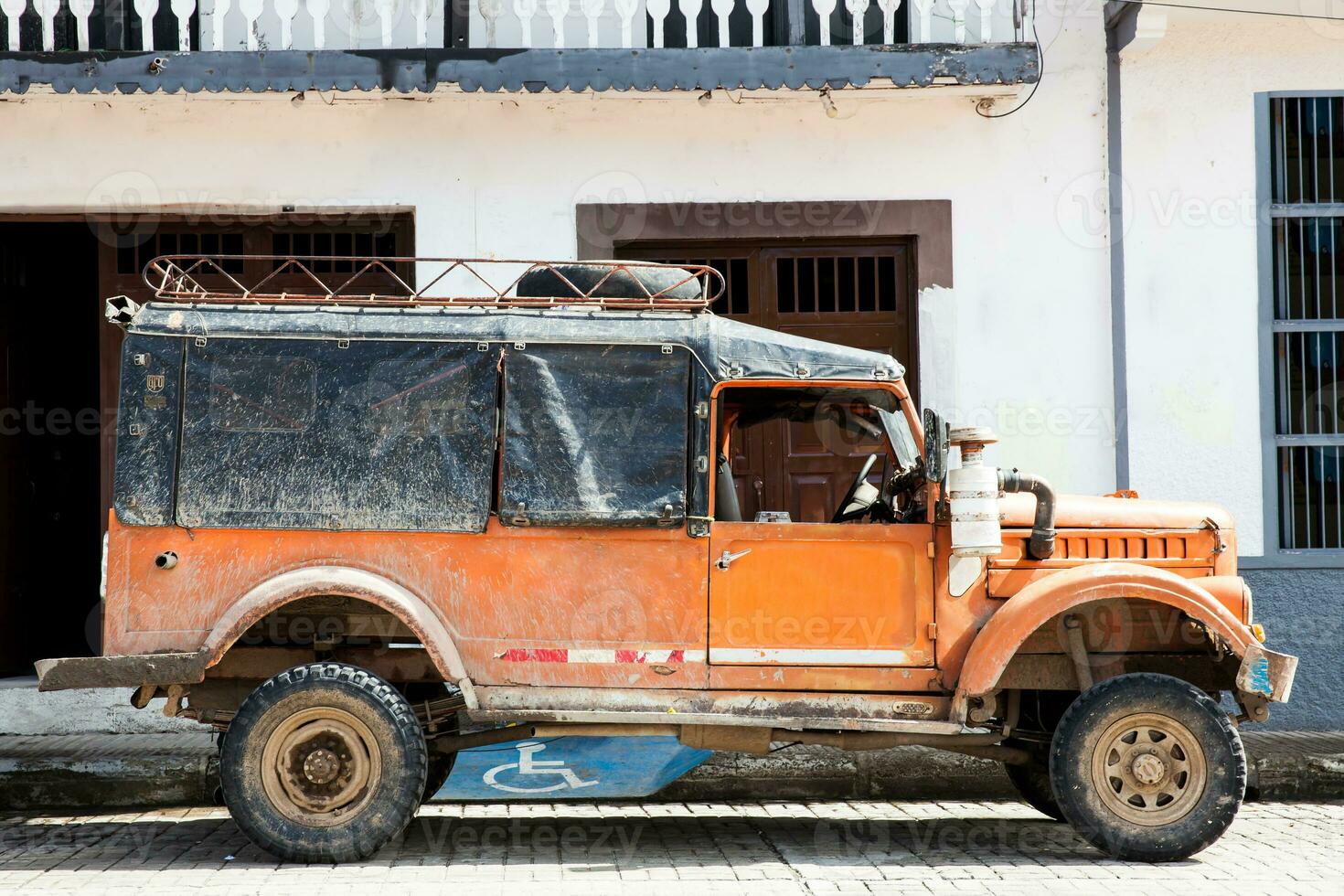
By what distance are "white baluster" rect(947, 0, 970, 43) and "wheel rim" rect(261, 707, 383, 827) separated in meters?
5.70

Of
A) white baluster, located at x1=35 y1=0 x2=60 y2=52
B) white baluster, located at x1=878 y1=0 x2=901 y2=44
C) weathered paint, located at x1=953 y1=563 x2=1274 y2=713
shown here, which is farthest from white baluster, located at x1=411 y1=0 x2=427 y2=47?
weathered paint, located at x1=953 y1=563 x2=1274 y2=713

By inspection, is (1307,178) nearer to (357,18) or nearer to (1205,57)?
(1205,57)

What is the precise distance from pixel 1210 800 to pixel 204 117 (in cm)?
706

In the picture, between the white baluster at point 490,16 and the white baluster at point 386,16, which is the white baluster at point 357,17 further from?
the white baluster at point 490,16

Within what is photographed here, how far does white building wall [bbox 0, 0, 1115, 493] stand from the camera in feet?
29.7

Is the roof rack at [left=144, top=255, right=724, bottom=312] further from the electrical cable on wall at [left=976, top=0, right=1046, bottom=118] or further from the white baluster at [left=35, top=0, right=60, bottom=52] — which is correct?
the electrical cable on wall at [left=976, top=0, right=1046, bottom=118]

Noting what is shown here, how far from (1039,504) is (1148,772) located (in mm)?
1200

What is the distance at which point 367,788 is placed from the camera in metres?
5.88

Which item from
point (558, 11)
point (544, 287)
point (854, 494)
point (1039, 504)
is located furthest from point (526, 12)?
point (1039, 504)

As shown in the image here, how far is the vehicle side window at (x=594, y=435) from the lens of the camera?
6.07 metres

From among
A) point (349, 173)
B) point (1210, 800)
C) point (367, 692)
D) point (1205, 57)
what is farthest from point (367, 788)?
point (1205, 57)

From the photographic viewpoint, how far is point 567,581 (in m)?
6.07

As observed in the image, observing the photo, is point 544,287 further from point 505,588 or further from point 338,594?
point 338,594

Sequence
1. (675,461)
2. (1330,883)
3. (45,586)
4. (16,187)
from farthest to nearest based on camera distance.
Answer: (45,586) → (16,187) → (675,461) → (1330,883)
